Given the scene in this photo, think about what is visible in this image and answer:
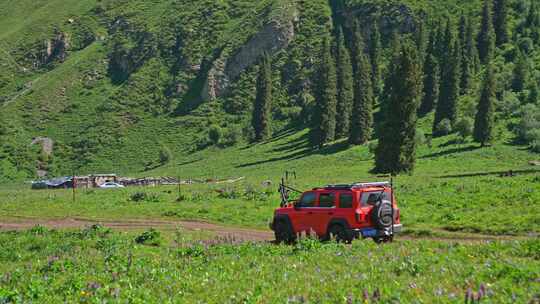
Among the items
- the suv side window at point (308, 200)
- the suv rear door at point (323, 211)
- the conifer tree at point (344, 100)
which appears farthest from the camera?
the conifer tree at point (344, 100)

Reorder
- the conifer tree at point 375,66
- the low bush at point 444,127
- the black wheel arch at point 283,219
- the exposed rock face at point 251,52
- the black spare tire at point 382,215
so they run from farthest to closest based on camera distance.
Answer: the exposed rock face at point 251,52, the conifer tree at point 375,66, the low bush at point 444,127, the black wheel arch at point 283,219, the black spare tire at point 382,215

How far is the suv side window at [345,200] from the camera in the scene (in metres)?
18.6

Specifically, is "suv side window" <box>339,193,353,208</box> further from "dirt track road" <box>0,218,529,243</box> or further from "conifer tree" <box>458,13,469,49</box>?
"conifer tree" <box>458,13,469,49</box>

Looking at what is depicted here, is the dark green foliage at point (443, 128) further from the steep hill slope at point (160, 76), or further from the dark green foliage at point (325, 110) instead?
the dark green foliage at point (325, 110)

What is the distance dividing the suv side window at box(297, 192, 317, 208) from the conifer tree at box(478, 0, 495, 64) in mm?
111202

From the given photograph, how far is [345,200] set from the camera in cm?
1877

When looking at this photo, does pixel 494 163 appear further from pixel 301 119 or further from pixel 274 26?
pixel 274 26

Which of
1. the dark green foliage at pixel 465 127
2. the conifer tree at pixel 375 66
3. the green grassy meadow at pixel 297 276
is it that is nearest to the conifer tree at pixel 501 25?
the conifer tree at pixel 375 66

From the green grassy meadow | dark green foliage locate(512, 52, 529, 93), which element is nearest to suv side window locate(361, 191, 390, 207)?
the green grassy meadow

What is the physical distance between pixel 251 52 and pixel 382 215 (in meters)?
141

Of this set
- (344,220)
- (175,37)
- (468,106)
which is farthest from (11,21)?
(344,220)

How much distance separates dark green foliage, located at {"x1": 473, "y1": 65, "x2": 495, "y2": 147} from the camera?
78.5 meters

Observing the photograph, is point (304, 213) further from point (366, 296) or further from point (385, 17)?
point (385, 17)

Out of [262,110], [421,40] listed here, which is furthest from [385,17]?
[262,110]
